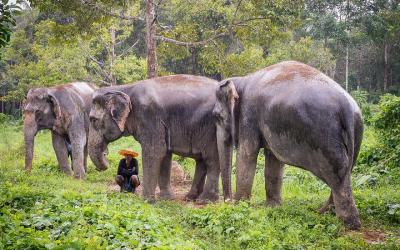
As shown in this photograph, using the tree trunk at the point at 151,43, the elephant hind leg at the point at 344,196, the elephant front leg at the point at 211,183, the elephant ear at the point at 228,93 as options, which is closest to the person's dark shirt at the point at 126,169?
the elephant front leg at the point at 211,183

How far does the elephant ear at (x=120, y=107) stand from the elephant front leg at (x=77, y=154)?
10.1 ft

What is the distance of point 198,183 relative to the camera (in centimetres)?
1027

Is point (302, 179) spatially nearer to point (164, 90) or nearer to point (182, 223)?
point (164, 90)

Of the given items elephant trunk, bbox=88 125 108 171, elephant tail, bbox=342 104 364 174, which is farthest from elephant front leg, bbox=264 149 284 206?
elephant trunk, bbox=88 125 108 171

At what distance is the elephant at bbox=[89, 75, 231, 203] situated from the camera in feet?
31.1

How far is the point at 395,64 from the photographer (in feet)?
120

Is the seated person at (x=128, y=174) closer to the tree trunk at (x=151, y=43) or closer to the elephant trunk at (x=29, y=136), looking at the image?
the elephant trunk at (x=29, y=136)

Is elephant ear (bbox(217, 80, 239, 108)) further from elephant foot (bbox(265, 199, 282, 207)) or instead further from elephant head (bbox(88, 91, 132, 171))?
elephant head (bbox(88, 91, 132, 171))

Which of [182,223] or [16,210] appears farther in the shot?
[182,223]

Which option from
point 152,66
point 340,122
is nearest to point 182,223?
point 340,122

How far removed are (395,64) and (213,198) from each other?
3030 centimetres

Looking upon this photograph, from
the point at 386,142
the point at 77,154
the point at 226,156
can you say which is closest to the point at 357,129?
the point at 226,156

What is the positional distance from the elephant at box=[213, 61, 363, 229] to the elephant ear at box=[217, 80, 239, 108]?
0.05 meters

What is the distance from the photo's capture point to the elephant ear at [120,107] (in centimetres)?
948
